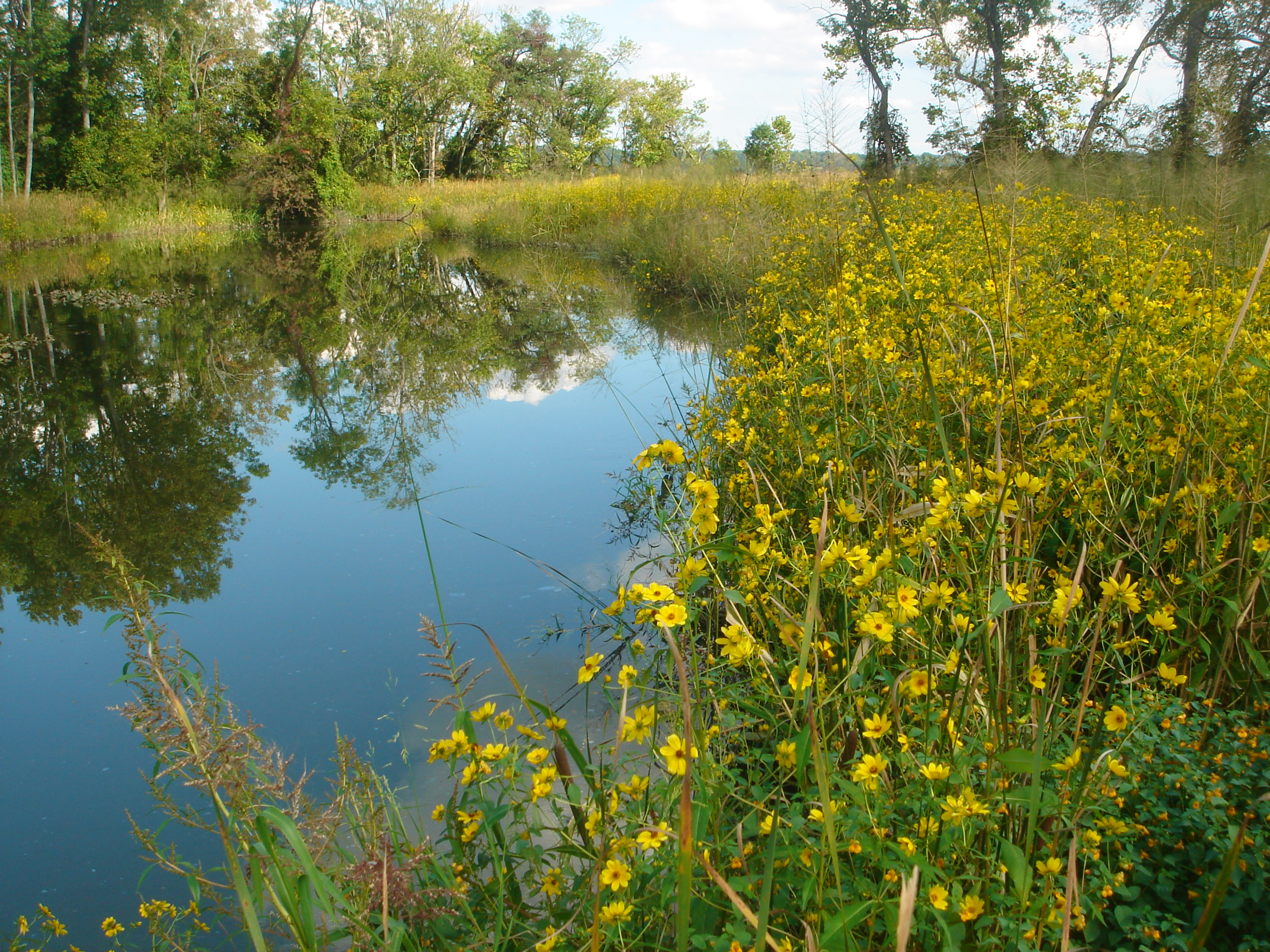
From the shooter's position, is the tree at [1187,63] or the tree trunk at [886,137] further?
the tree trunk at [886,137]

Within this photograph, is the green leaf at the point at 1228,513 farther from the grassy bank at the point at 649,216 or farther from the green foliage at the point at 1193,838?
the grassy bank at the point at 649,216

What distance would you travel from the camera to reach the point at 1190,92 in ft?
23.7

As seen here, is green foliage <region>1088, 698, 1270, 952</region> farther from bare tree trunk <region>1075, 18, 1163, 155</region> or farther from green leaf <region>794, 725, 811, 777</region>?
bare tree trunk <region>1075, 18, 1163, 155</region>

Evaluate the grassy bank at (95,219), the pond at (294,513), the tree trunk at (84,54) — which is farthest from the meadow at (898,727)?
the tree trunk at (84,54)

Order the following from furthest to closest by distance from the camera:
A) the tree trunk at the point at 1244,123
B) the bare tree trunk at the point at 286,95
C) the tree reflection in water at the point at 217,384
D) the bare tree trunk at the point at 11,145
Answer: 1. the bare tree trunk at the point at 286,95
2. the bare tree trunk at the point at 11,145
3. the tree trunk at the point at 1244,123
4. the tree reflection in water at the point at 217,384

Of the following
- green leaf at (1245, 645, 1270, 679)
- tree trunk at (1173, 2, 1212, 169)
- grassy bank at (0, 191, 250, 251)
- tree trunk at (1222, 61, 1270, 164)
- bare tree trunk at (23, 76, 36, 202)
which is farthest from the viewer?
bare tree trunk at (23, 76, 36, 202)

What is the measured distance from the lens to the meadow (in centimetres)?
104

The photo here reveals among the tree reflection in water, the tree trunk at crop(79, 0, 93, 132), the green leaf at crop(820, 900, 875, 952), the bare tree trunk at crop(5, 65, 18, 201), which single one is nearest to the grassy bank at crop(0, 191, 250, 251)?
the bare tree trunk at crop(5, 65, 18, 201)

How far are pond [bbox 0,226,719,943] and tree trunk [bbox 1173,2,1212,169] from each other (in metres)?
4.11

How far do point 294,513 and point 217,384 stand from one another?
8.84ft

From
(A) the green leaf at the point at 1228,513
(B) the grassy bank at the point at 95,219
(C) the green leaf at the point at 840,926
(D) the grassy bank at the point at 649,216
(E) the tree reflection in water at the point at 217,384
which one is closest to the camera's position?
(C) the green leaf at the point at 840,926

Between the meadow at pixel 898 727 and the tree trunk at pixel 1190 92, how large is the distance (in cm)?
520

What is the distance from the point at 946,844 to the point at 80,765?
223cm

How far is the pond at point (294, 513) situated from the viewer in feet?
7.36
